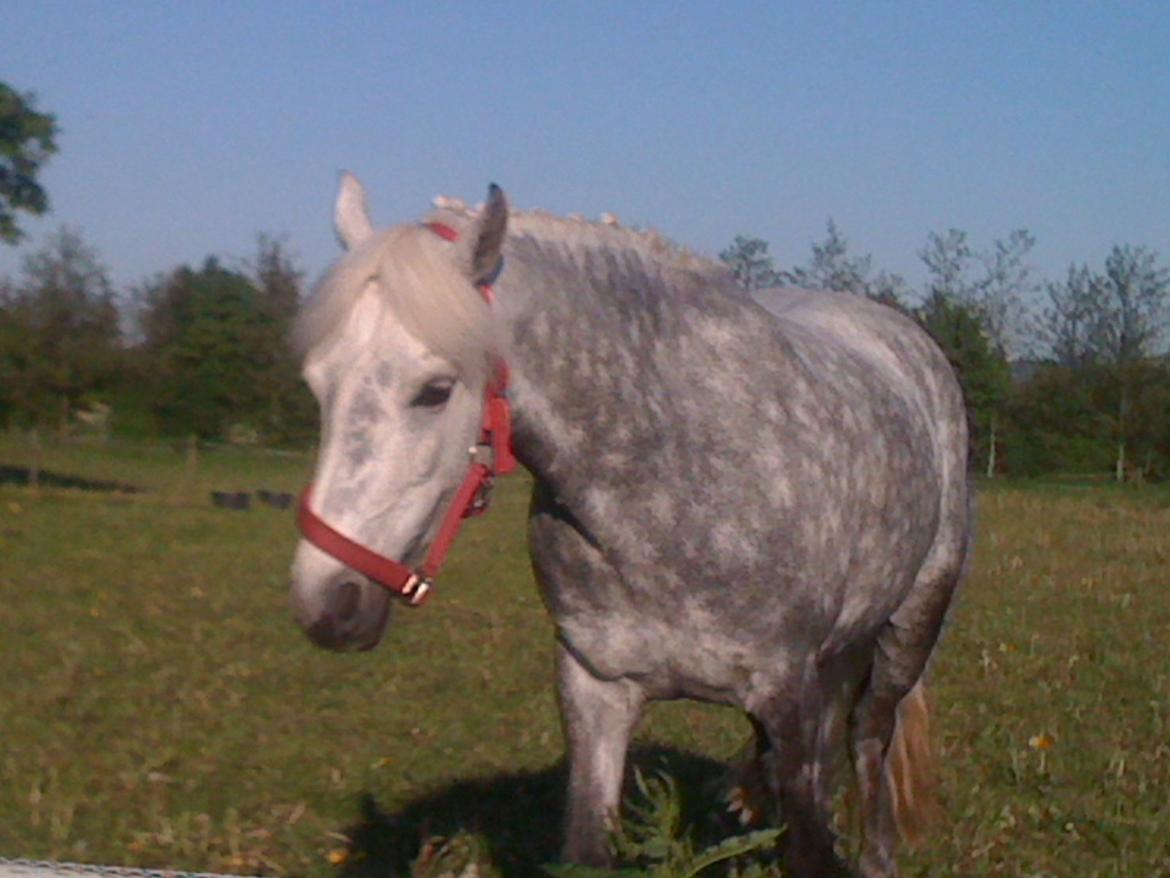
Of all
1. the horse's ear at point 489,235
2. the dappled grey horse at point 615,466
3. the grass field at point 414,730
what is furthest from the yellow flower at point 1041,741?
the horse's ear at point 489,235

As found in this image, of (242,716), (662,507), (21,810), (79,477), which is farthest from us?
(79,477)

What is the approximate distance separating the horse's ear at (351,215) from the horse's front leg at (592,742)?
1113 millimetres

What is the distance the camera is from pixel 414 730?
6.68m

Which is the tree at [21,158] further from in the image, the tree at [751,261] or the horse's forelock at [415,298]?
the horse's forelock at [415,298]

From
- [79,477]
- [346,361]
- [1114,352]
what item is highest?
[1114,352]

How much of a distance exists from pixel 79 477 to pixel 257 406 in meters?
4.06

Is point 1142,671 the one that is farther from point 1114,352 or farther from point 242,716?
point 1114,352

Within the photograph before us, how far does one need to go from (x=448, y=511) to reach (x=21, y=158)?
28209 millimetres

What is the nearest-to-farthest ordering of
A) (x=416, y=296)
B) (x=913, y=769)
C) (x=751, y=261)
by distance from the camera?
(x=416, y=296), (x=913, y=769), (x=751, y=261)

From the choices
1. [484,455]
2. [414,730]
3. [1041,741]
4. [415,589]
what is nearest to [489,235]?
[484,455]

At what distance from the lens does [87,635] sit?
891 centimetres

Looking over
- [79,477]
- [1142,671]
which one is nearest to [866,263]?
[79,477]

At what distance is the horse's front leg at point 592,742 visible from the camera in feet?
12.1

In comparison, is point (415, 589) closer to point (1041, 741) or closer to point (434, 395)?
point (434, 395)
